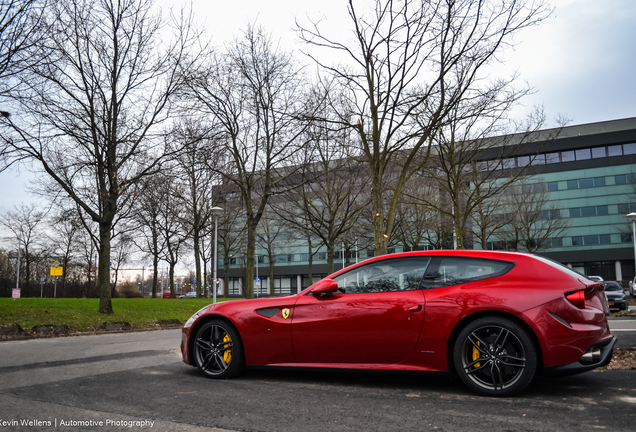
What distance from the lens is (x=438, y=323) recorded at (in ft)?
14.9

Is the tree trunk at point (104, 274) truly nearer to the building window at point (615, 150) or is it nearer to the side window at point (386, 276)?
the side window at point (386, 276)

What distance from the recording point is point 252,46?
2066 cm

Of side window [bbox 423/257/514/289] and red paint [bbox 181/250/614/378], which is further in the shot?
side window [bbox 423/257/514/289]

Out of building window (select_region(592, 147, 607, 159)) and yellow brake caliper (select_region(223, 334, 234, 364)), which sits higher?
building window (select_region(592, 147, 607, 159))

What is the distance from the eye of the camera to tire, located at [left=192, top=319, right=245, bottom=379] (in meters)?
→ 5.34

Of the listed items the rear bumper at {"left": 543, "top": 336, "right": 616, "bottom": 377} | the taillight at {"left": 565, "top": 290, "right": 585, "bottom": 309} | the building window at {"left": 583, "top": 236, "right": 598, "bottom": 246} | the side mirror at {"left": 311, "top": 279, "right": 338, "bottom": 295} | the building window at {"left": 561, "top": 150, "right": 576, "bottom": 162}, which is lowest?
the rear bumper at {"left": 543, "top": 336, "right": 616, "bottom": 377}

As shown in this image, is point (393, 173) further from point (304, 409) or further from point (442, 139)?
point (304, 409)

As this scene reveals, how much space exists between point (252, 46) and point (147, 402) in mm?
18659

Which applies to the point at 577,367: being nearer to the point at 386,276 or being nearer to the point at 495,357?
the point at 495,357

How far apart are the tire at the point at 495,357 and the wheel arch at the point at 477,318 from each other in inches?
1.5

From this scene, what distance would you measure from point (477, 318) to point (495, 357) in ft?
1.19

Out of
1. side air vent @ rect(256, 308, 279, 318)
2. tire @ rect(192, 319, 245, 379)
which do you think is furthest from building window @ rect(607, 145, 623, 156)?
tire @ rect(192, 319, 245, 379)

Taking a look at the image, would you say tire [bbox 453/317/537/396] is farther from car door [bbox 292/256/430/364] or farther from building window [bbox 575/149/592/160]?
building window [bbox 575/149/592/160]

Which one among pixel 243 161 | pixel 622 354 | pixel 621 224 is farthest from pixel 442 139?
pixel 621 224
